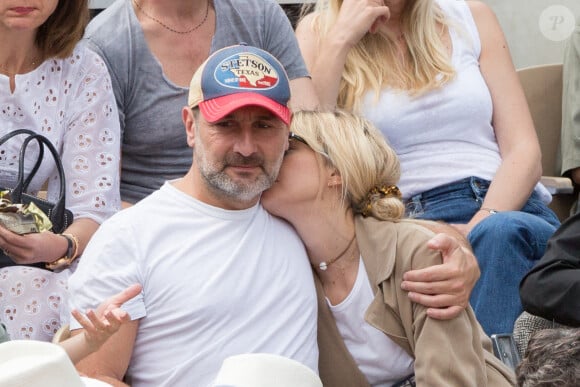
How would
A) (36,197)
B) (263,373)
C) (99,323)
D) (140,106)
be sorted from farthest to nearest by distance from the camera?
(140,106)
(36,197)
(99,323)
(263,373)

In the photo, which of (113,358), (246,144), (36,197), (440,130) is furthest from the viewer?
(440,130)

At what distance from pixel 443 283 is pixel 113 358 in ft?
2.58

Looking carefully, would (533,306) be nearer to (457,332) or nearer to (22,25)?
(457,332)

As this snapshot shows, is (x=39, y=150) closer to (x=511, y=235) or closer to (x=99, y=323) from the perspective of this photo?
(x=99, y=323)

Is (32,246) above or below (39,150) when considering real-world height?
below

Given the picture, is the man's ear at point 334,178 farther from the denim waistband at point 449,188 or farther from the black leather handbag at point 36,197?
the denim waistband at point 449,188

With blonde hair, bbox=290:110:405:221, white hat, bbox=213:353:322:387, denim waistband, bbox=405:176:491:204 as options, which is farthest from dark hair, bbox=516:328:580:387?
denim waistband, bbox=405:176:491:204

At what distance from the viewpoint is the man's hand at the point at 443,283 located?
285 centimetres

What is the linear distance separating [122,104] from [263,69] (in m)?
0.81

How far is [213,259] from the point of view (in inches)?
111

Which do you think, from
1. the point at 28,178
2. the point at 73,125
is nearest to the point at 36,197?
the point at 28,178

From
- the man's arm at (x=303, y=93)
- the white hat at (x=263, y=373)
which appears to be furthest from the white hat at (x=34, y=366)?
the man's arm at (x=303, y=93)

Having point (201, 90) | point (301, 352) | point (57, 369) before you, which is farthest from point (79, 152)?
point (57, 369)

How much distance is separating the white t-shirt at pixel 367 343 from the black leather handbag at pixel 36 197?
76 cm
